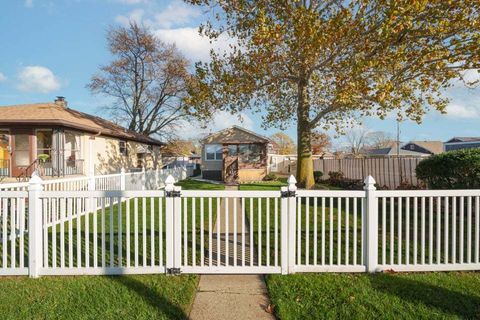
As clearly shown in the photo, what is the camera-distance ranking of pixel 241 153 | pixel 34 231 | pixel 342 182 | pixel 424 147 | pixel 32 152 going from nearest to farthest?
1. pixel 34 231
2. pixel 32 152
3. pixel 342 182
4. pixel 241 153
5. pixel 424 147

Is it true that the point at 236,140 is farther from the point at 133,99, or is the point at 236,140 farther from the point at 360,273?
the point at 360,273

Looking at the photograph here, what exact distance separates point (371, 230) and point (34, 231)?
4.69m

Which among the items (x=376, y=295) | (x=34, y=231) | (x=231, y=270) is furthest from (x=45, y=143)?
(x=376, y=295)

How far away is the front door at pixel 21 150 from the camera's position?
51.6 feet

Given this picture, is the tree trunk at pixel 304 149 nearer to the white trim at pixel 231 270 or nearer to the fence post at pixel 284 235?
the fence post at pixel 284 235

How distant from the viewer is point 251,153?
24.0 m

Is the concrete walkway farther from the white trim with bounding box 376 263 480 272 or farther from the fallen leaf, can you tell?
the white trim with bounding box 376 263 480 272

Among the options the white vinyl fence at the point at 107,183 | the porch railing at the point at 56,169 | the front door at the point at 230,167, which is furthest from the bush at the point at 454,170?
the porch railing at the point at 56,169

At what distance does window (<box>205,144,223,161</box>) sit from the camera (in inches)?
995

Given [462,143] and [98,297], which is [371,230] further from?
[462,143]

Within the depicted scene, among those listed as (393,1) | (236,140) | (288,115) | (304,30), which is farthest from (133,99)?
(393,1)

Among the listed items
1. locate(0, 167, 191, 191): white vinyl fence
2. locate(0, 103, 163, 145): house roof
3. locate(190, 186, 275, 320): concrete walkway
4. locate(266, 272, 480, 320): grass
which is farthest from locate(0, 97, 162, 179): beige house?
locate(266, 272, 480, 320): grass

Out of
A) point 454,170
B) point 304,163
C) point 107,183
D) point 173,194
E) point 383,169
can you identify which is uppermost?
point 304,163

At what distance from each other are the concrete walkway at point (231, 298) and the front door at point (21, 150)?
15.1m
